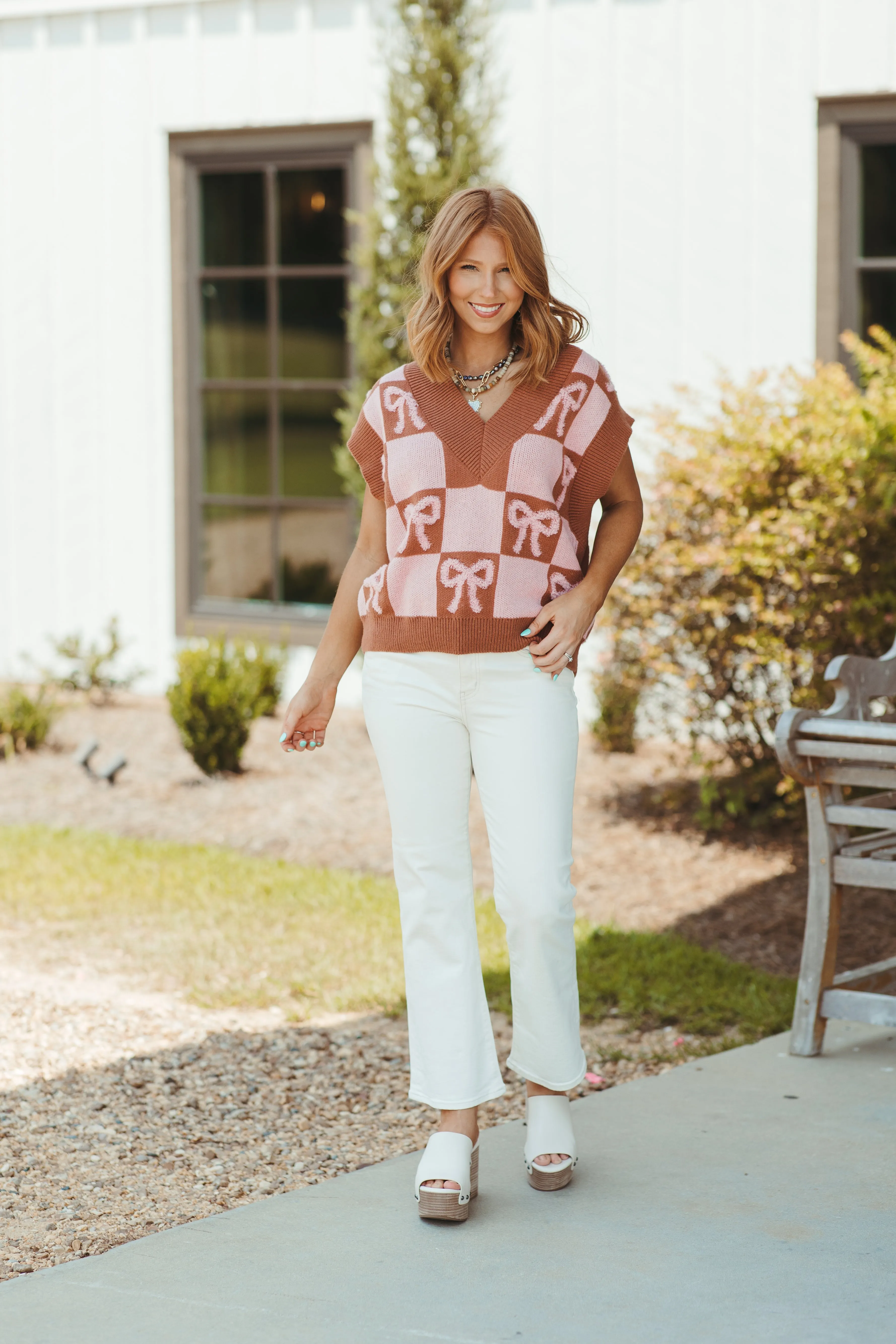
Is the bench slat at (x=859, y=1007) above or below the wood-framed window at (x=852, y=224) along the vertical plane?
below

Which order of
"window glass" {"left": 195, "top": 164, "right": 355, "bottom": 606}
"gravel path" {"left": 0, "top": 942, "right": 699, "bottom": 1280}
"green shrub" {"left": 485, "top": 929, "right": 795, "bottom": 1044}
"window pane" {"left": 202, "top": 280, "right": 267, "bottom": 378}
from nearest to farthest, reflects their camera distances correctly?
1. "gravel path" {"left": 0, "top": 942, "right": 699, "bottom": 1280}
2. "green shrub" {"left": 485, "top": 929, "right": 795, "bottom": 1044}
3. "window glass" {"left": 195, "top": 164, "right": 355, "bottom": 606}
4. "window pane" {"left": 202, "top": 280, "right": 267, "bottom": 378}

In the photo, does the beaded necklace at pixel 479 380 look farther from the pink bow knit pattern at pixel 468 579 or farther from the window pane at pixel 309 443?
the window pane at pixel 309 443

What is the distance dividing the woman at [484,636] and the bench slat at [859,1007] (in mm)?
945

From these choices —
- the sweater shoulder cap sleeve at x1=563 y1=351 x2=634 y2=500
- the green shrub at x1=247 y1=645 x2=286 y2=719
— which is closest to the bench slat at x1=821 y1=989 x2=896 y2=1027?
the sweater shoulder cap sleeve at x1=563 y1=351 x2=634 y2=500

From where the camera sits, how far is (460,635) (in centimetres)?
285

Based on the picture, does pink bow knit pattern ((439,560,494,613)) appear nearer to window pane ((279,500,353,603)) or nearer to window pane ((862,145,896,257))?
window pane ((862,145,896,257))

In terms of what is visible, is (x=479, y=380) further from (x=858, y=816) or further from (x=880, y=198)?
(x=880, y=198)

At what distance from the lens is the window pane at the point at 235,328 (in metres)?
8.85

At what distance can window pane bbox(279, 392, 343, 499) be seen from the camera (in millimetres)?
8711

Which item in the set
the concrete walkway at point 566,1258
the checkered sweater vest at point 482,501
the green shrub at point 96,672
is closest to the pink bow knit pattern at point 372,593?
the checkered sweater vest at point 482,501

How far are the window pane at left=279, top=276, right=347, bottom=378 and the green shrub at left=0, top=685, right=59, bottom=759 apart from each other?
7.29ft

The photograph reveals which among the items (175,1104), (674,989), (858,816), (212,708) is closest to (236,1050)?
(175,1104)

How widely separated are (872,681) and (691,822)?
7.60 ft

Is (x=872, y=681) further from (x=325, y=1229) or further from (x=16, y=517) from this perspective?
(x=16, y=517)
